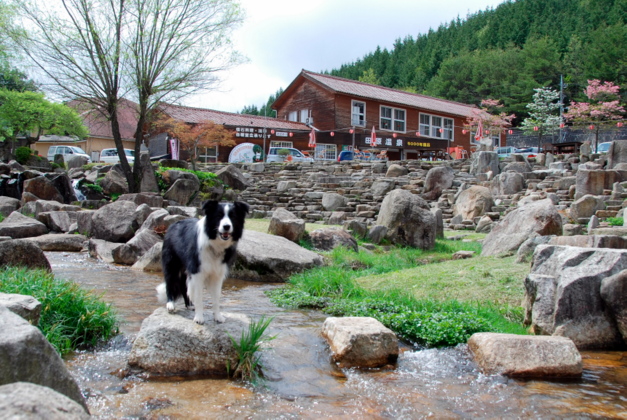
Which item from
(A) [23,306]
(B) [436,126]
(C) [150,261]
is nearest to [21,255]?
(C) [150,261]

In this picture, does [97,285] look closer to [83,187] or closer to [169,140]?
[83,187]

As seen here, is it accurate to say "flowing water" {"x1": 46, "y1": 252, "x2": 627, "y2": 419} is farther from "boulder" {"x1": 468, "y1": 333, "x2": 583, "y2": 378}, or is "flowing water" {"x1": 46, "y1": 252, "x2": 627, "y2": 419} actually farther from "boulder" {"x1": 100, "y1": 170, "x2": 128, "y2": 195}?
"boulder" {"x1": 100, "y1": 170, "x2": 128, "y2": 195}

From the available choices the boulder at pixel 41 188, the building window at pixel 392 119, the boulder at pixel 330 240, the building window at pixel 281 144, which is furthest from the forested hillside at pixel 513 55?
the boulder at pixel 41 188

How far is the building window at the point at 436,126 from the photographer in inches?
1707

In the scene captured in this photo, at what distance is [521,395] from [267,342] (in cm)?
253

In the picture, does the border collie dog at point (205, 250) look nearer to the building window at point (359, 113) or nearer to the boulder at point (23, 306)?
the boulder at point (23, 306)

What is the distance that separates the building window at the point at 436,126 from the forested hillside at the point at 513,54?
17763 mm

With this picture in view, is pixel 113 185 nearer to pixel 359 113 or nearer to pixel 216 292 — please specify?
pixel 216 292

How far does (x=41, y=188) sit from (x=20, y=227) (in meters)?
6.40

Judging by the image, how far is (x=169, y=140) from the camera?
34375mm

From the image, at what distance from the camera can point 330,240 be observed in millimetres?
11555

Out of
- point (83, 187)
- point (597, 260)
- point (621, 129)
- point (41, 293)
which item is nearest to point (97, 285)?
point (41, 293)

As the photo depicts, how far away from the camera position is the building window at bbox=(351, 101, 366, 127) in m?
39.0

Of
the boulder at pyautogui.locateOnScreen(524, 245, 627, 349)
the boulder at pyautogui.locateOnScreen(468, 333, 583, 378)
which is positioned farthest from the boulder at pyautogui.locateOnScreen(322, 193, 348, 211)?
the boulder at pyautogui.locateOnScreen(468, 333, 583, 378)
